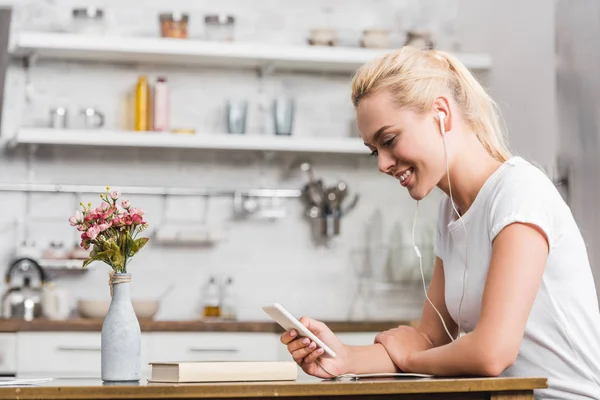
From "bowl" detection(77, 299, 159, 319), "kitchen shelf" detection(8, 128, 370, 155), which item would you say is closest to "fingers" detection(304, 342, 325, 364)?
"bowl" detection(77, 299, 159, 319)

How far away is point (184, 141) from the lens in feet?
13.8

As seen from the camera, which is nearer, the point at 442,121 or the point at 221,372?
the point at 221,372

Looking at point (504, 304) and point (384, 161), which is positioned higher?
point (384, 161)

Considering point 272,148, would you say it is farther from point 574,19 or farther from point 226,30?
point 574,19

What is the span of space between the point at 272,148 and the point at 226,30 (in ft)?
2.04

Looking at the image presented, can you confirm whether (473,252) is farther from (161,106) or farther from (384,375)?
(161,106)

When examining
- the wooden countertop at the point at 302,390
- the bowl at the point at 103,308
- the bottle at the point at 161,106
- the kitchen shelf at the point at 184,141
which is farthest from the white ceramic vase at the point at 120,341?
the bottle at the point at 161,106

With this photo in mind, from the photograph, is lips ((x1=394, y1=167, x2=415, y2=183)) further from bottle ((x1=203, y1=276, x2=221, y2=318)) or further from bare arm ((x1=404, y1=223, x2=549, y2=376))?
bottle ((x1=203, y1=276, x2=221, y2=318))

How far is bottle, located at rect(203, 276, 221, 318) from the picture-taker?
168 inches

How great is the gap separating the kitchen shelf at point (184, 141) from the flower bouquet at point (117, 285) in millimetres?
2387

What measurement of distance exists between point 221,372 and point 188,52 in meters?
2.93

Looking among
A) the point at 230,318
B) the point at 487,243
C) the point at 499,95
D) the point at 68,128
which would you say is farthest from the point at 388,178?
the point at 487,243

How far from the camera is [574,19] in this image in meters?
3.70

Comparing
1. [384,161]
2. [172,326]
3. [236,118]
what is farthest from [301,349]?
[236,118]
